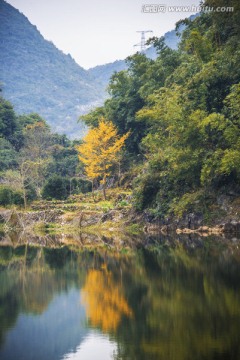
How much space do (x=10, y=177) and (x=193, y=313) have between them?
48.3 metres

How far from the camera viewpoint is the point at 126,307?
45.3ft

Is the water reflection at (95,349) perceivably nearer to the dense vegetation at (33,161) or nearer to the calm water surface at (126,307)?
the calm water surface at (126,307)

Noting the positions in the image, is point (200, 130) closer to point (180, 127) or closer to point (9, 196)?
point (180, 127)

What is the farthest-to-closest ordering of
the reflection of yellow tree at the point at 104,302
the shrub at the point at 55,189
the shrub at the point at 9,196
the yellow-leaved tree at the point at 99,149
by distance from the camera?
the shrub at the point at 55,189
the shrub at the point at 9,196
the yellow-leaved tree at the point at 99,149
the reflection of yellow tree at the point at 104,302

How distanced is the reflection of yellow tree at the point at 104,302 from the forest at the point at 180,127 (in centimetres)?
1487

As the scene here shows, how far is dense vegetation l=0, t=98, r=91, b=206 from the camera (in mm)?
52844

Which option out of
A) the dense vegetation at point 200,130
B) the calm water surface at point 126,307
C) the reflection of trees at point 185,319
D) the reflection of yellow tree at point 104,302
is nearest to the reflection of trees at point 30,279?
the calm water surface at point 126,307

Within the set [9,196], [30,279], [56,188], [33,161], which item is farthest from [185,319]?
[33,161]

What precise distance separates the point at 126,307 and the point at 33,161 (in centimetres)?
6539

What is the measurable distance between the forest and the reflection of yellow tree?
48.8 ft

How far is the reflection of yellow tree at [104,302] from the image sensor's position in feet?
41.6

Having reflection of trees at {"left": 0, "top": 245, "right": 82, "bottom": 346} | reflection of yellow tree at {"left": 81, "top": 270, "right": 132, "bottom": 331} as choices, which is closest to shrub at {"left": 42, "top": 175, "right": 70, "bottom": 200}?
reflection of trees at {"left": 0, "top": 245, "right": 82, "bottom": 346}

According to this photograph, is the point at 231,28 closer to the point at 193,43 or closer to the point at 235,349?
the point at 193,43

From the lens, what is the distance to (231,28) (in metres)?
40.3
